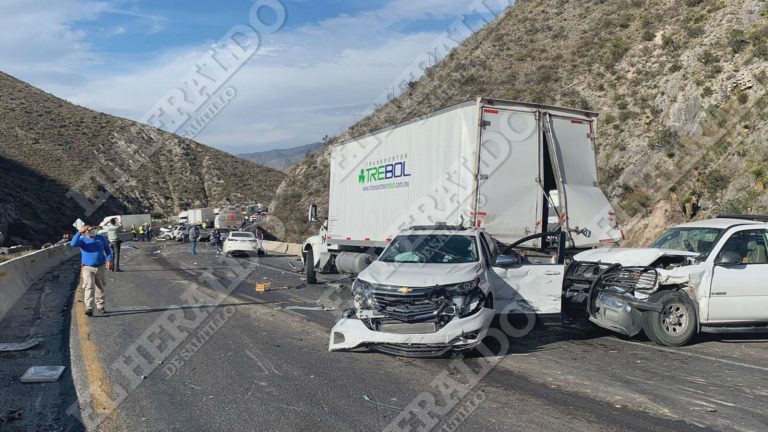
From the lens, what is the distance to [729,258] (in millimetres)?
8773

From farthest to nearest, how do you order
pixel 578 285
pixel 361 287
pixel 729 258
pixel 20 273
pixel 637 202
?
pixel 637 202 < pixel 20 273 < pixel 578 285 < pixel 729 258 < pixel 361 287

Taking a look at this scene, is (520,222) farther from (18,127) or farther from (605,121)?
(18,127)

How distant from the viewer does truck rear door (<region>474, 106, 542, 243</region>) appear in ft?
37.5

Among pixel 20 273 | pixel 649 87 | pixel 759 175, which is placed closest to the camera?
Answer: pixel 20 273

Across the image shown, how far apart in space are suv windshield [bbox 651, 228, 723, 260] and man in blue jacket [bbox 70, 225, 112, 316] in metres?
9.52

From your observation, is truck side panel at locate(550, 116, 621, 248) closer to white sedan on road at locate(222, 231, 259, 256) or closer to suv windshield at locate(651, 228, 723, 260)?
suv windshield at locate(651, 228, 723, 260)

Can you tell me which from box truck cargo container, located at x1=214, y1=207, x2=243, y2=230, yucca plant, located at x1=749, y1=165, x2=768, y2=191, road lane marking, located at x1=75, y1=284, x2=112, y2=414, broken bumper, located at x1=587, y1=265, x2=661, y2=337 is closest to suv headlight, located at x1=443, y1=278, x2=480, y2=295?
broken bumper, located at x1=587, y1=265, x2=661, y2=337

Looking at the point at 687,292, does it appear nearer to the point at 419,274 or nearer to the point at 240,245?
the point at 419,274

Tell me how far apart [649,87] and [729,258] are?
24121 mm

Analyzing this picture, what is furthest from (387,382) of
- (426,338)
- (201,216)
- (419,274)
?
(201,216)

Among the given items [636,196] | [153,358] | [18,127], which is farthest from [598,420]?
[18,127]

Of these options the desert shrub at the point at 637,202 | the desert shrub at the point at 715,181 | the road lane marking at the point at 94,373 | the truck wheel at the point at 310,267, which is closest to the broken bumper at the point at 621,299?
the road lane marking at the point at 94,373

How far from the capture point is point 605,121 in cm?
3039

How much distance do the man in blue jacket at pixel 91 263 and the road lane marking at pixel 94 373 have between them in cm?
85
